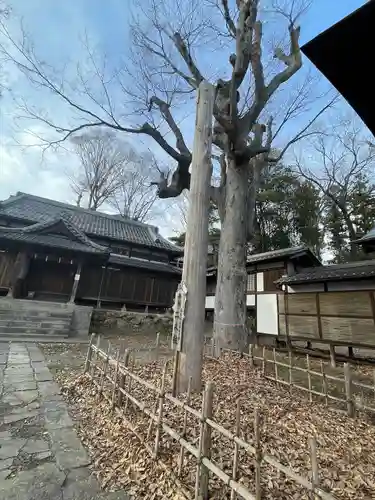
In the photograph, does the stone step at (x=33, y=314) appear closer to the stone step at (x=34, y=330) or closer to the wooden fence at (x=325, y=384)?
the stone step at (x=34, y=330)

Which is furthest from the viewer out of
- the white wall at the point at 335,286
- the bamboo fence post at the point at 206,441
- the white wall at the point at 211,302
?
the white wall at the point at 211,302

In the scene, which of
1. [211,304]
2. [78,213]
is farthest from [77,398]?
[78,213]

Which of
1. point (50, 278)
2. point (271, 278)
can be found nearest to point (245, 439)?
point (271, 278)

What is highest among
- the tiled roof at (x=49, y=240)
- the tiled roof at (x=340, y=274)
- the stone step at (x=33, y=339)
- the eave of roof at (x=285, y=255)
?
the eave of roof at (x=285, y=255)

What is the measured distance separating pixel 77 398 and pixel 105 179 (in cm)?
2729

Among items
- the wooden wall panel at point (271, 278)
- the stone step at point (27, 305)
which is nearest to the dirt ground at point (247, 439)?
the stone step at point (27, 305)

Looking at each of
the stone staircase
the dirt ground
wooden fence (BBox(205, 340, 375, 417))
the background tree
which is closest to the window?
the background tree

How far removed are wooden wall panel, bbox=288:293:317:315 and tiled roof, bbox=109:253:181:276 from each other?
30.2 ft

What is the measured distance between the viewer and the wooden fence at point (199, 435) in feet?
6.32

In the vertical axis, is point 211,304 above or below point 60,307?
above

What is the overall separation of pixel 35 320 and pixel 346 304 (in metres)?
14.2

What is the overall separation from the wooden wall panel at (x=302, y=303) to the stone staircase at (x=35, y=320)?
1096cm

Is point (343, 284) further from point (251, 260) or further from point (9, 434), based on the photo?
point (9, 434)

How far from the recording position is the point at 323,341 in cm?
1101
